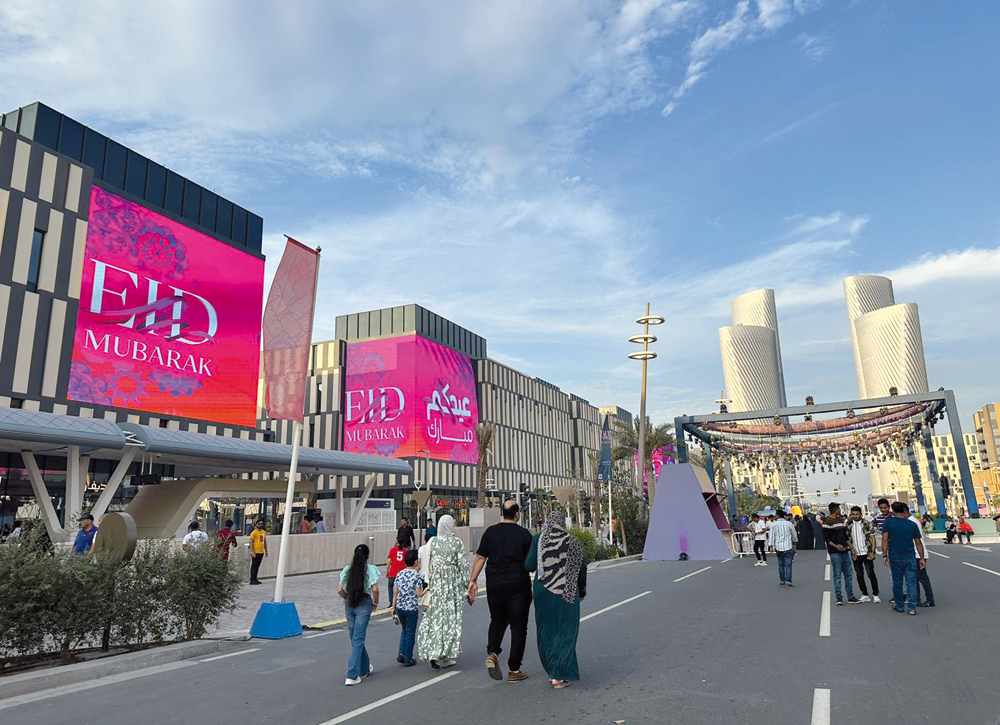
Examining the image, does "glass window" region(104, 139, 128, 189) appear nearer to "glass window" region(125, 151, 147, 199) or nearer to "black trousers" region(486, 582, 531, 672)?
"glass window" region(125, 151, 147, 199)

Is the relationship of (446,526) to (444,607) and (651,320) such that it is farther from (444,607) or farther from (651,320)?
(651,320)

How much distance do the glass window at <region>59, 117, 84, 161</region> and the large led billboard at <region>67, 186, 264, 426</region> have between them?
12.9 ft

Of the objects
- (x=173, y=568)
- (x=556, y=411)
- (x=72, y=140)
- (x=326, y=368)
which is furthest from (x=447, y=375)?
(x=173, y=568)

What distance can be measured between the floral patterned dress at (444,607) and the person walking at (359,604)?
0.65m

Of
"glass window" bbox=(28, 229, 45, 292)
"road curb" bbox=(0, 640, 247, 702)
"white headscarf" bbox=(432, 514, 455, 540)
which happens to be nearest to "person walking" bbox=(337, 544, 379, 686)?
"white headscarf" bbox=(432, 514, 455, 540)

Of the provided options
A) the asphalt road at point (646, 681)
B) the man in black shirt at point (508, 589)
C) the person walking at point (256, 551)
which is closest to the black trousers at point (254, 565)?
the person walking at point (256, 551)

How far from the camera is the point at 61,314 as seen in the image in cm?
3234

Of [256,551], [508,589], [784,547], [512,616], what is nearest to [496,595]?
[508,589]

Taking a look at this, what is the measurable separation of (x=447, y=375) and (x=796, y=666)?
62377 millimetres

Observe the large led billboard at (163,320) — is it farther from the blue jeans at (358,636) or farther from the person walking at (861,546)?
the person walking at (861,546)

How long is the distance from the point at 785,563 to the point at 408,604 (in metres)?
10.7

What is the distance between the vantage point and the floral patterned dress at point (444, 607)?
7.67 meters

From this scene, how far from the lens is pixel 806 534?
31.9 m

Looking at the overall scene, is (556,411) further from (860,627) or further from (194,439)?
(860,627)
